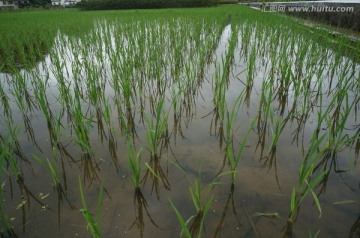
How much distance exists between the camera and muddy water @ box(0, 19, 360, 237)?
126cm

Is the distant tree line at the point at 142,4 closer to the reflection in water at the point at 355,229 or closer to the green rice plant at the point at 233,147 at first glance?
the green rice plant at the point at 233,147

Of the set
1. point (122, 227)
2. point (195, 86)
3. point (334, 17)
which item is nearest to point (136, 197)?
point (122, 227)

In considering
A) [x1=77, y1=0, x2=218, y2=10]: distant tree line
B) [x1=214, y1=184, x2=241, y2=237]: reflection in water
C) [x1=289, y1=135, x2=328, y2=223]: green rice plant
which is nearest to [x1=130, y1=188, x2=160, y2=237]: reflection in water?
[x1=214, y1=184, x2=241, y2=237]: reflection in water

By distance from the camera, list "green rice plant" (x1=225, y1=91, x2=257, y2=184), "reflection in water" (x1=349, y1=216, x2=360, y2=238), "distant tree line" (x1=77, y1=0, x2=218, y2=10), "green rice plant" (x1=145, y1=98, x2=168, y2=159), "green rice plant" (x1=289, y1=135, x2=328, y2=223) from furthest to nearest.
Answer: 1. "distant tree line" (x1=77, y1=0, x2=218, y2=10)
2. "green rice plant" (x1=145, y1=98, x2=168, y2=159)
3. "green rice plant" (x1=225, y1=91, x2=257, y2=184)
4. "reflection in water" (x1=349, y1=216, x2=360, y2=238)
5. "green rice plant" (x1=289, y1=135, x2=328, y2=223)

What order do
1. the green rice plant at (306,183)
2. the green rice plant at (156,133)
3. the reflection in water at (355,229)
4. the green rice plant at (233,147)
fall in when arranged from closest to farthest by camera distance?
the green rice plant at (306,183) → the reflection in water at (355,229) → the green rice plant at (233,147) → the green rice plant at (156,133)

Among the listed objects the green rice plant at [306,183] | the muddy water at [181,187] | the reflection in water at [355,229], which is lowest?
the reflection in water at [355,229]

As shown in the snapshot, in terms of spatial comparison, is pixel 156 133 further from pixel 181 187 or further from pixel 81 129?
pixel 81 129

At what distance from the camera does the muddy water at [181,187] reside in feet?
4.13

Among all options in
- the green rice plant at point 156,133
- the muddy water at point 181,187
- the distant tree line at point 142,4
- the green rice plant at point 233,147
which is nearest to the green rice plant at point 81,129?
the muddy water at point 181,187

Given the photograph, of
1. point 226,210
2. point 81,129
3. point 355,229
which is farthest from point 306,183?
point 81,129

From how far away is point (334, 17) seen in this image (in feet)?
24.2

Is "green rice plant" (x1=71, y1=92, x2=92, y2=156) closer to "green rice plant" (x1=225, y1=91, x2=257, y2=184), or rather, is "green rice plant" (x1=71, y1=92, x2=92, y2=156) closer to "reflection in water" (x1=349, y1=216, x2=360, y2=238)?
"green rice plant" (x1=225, y1=91, x2=257, y2=184)

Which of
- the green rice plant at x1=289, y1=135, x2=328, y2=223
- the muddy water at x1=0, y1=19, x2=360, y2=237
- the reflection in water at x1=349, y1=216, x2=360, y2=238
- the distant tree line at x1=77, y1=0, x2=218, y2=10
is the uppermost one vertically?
the distant tree line at x1=77, y1=0, x2=218, y2=10

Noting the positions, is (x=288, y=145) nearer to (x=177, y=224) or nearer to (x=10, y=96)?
(x=177, y=224)
